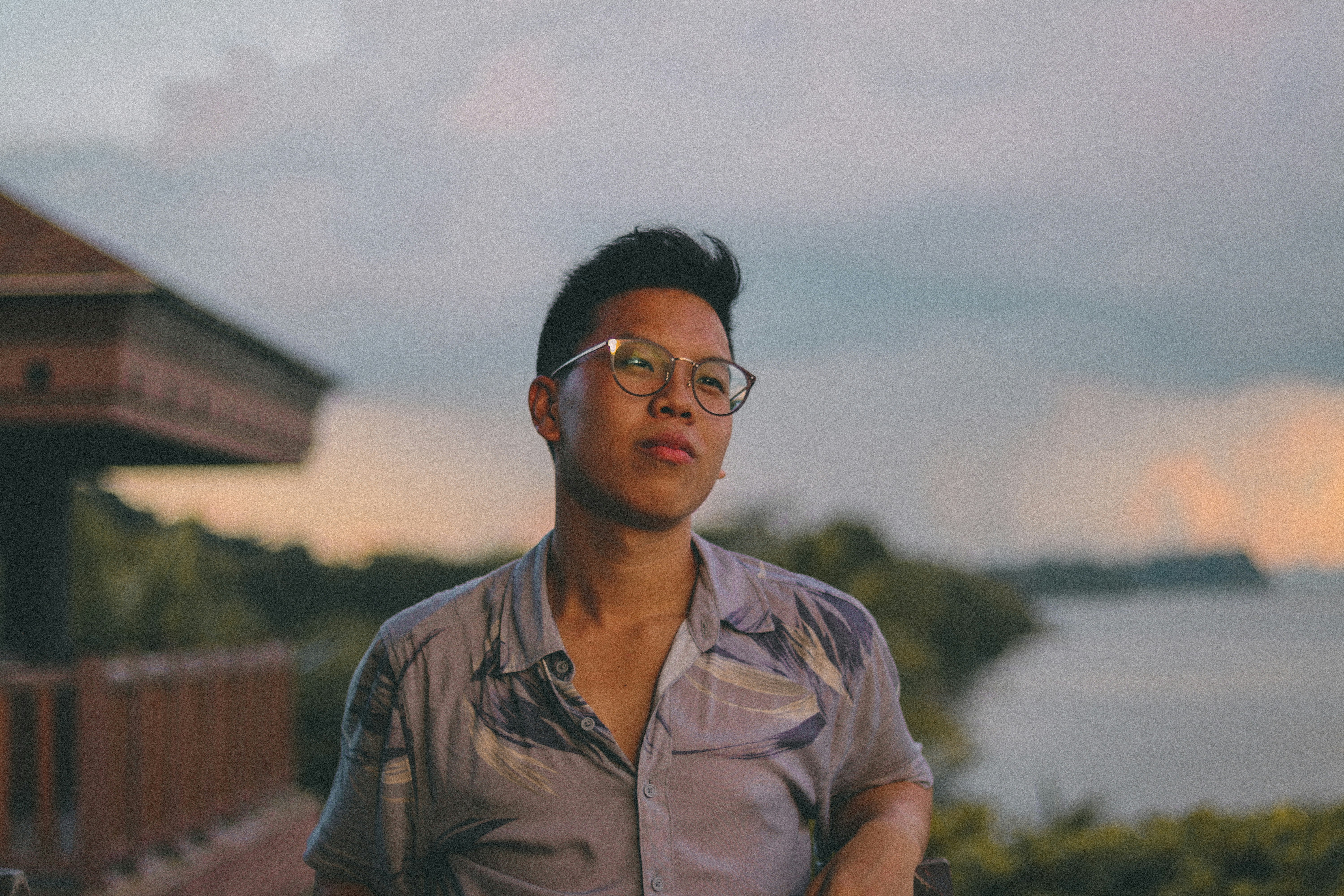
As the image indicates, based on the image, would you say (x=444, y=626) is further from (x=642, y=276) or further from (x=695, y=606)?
(x=642, y=276)

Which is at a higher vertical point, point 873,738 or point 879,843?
point 873,738

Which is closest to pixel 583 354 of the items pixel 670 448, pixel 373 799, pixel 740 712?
pixel 670 448

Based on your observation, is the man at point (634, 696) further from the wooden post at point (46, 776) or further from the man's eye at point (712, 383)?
the wooden post at point (46, 776)

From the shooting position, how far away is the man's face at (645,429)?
5.58 feet

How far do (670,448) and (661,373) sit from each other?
0.12 m

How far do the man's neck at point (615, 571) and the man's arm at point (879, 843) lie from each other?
1.34ft

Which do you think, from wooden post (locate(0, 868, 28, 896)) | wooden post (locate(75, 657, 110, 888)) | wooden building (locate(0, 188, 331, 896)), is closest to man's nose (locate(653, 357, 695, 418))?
wooden post (locate(0, 868, 28, 896))

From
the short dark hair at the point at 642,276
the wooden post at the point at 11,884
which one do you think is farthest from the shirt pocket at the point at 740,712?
the wooden post at the point at 11,884

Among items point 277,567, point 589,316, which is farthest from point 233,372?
point 277,567

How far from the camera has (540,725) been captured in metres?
1.67

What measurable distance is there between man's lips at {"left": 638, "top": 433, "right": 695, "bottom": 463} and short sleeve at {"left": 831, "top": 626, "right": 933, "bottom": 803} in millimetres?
418

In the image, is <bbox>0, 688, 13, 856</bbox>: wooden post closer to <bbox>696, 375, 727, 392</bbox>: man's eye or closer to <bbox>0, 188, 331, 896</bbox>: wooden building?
<bbox>0, 188, 331, 896</bbox>: wooden building

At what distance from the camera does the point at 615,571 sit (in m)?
1.80

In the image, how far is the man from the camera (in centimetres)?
161
